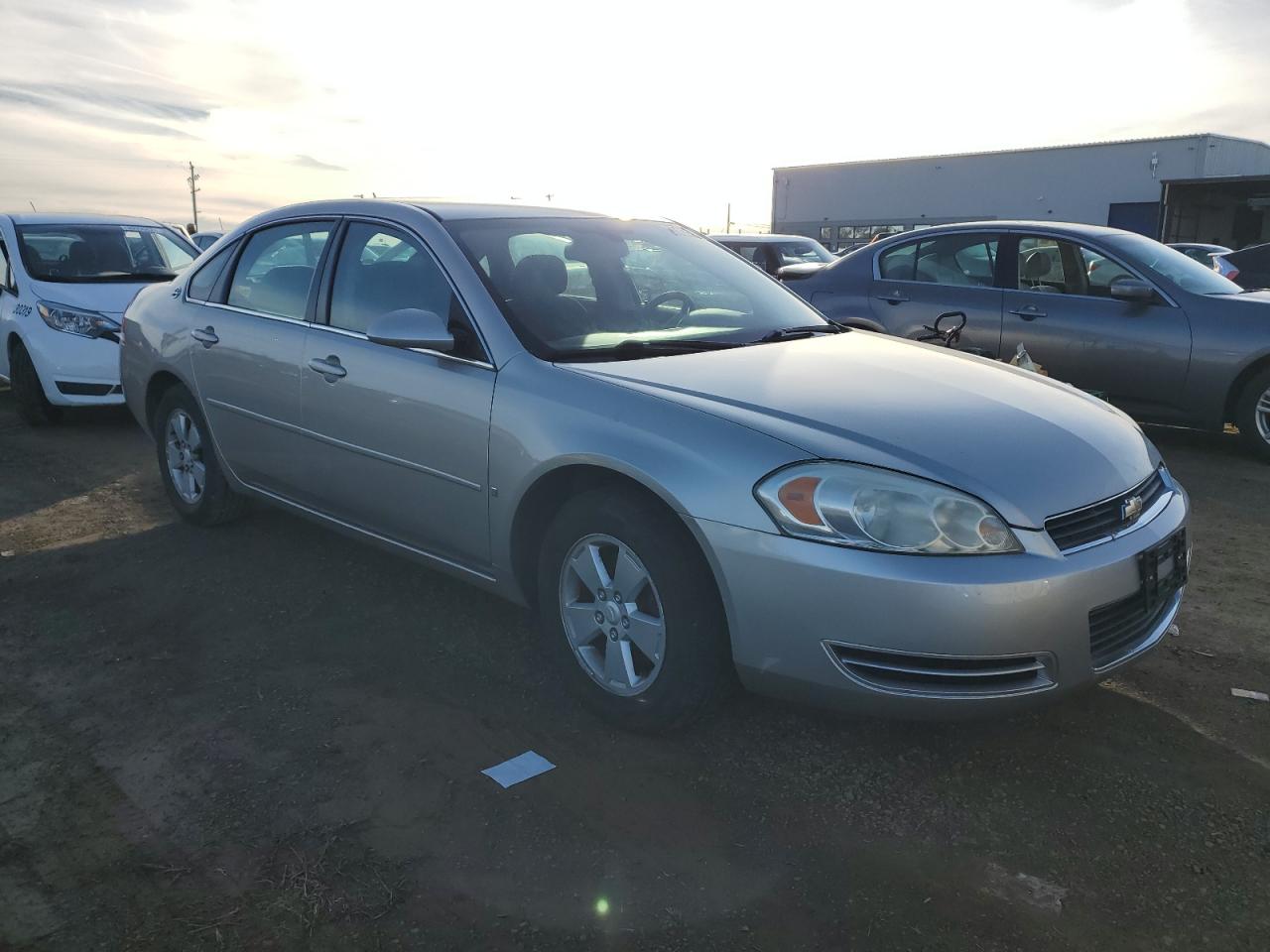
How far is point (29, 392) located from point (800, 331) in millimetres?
6702

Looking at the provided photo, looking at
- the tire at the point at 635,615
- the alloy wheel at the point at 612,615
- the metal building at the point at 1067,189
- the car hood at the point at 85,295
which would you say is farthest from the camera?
the metal building at the point at 1067,189

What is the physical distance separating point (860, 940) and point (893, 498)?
1.06 metres

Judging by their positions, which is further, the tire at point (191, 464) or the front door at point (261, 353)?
the tire at point (191, 464)

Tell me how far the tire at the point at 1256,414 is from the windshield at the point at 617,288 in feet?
12.9

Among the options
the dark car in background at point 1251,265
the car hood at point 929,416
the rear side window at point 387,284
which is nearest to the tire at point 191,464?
the rear side window at point 387,284

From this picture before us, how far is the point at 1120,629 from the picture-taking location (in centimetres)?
283

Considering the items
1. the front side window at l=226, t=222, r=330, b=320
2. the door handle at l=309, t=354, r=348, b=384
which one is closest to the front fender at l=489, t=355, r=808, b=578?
the door handle at l=309, t=354, r=348, b=384

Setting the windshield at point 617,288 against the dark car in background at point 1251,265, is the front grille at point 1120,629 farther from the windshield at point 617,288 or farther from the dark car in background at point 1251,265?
the dark car in background at point 1251,265

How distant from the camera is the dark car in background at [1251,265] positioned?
14664mm

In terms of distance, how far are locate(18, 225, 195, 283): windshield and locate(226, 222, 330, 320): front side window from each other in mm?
4366

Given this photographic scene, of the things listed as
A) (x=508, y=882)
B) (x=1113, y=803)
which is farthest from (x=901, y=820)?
(x=508, y=882)

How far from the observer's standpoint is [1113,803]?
276 centimetres

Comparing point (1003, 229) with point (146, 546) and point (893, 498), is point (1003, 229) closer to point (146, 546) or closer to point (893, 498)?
point (893, 498)

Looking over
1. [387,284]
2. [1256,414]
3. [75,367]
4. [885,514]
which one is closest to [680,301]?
[387,284]
